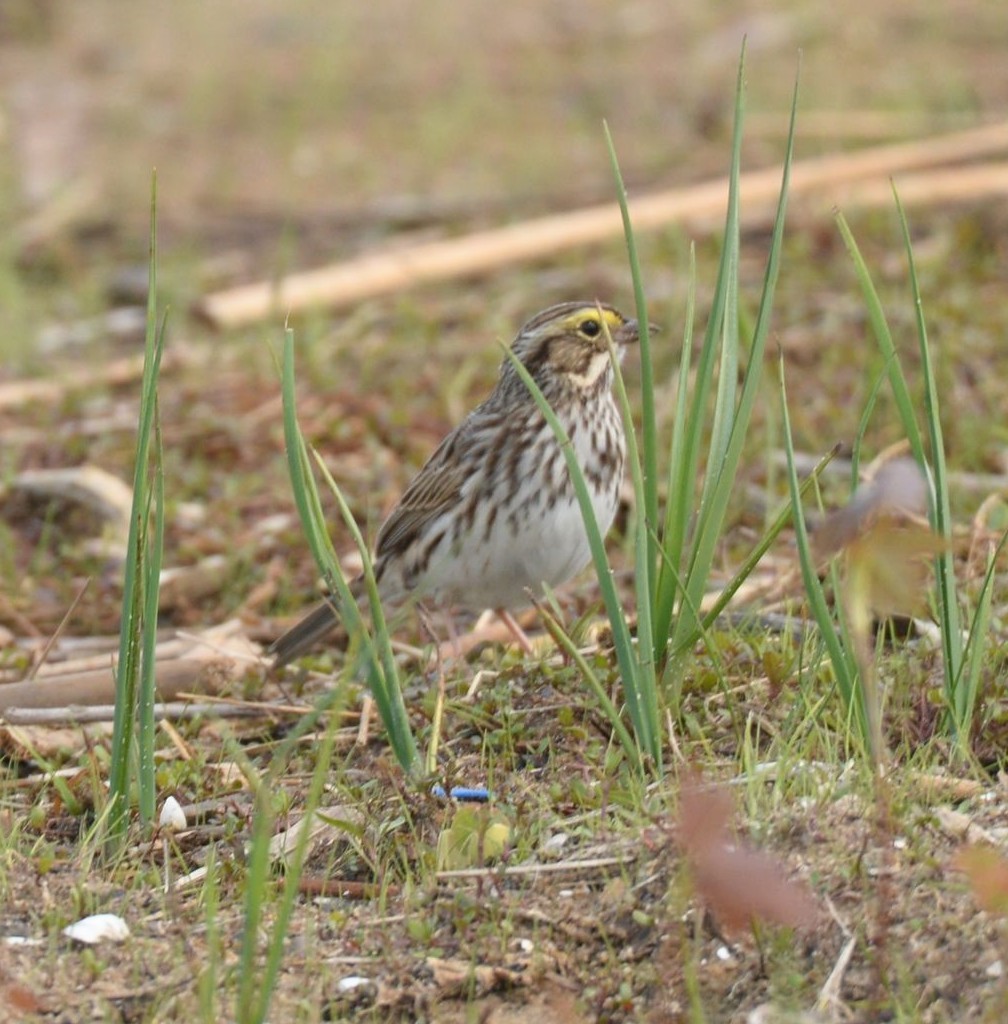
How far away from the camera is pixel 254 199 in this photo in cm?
1119

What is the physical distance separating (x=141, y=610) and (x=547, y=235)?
18.6ft

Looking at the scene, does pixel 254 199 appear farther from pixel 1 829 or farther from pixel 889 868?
pixel 889 868

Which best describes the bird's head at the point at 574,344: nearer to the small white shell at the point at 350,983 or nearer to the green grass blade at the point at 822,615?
the green grass blade at the point at 822,615

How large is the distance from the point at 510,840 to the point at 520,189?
721 cm

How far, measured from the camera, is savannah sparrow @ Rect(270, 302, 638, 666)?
5.22m

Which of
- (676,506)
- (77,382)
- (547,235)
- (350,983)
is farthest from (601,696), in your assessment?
(547,235)

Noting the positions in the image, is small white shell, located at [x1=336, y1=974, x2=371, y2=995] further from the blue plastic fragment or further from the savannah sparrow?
the savannah sparrow

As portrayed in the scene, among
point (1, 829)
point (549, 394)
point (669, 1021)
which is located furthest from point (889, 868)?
point (549, 394)

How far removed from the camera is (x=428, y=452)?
24.2 ft

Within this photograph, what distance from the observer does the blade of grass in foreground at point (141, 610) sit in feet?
12.2

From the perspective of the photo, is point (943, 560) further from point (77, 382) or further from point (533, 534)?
point (77, 382)

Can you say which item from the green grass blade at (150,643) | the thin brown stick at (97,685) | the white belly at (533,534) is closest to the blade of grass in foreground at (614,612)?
the green grass blade at (150,643)

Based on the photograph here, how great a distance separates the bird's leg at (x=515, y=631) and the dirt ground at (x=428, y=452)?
7 cm

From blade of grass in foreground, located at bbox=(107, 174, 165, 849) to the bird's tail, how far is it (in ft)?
4.41
